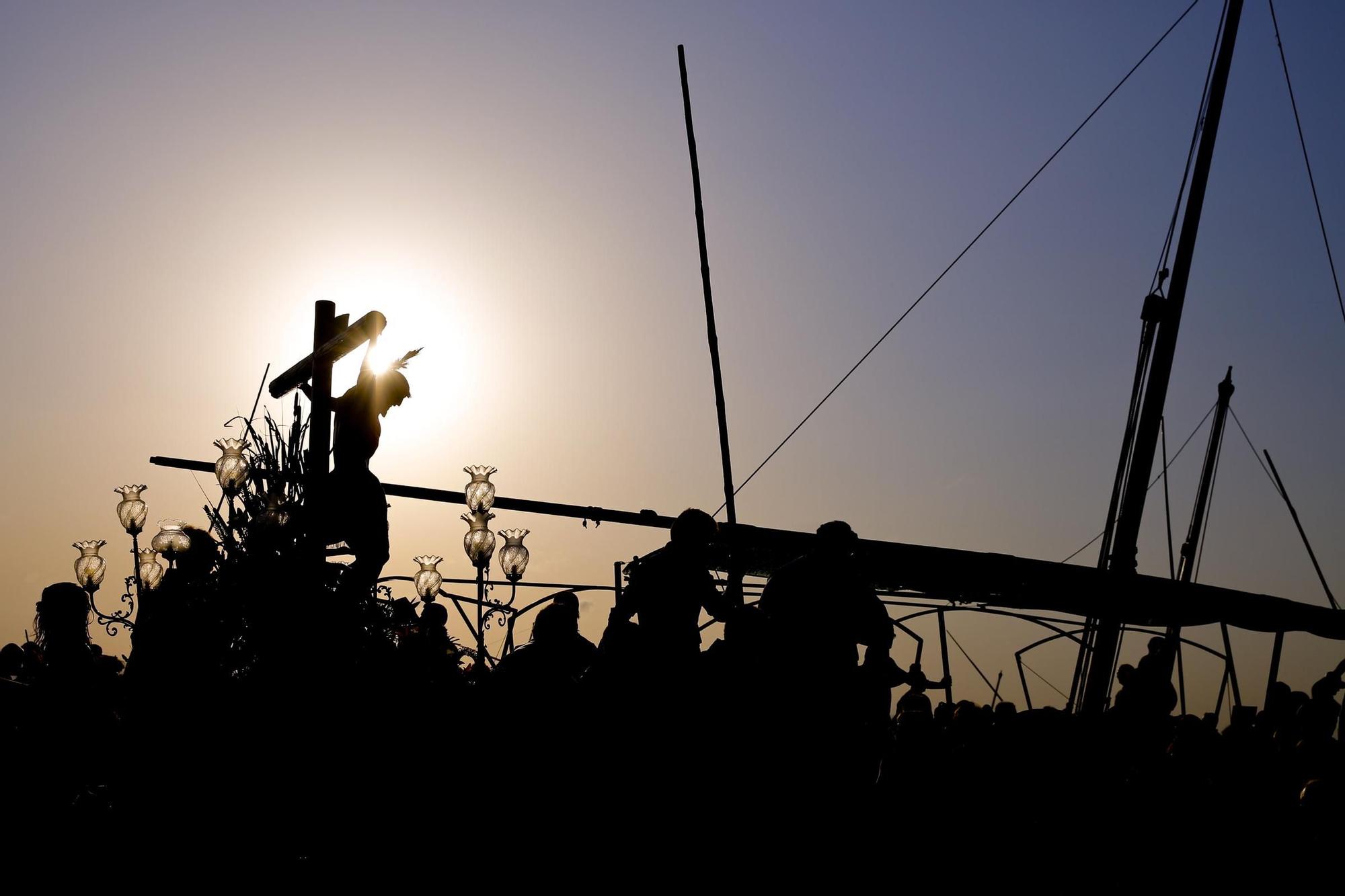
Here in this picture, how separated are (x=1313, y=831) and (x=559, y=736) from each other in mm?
4053

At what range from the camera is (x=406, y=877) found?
5.54m

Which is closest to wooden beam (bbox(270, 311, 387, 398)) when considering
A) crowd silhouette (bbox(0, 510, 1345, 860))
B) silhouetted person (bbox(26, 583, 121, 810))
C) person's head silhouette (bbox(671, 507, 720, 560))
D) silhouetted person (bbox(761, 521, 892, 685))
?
crowd silhouette (bbox(0, 510, 1345, 860))

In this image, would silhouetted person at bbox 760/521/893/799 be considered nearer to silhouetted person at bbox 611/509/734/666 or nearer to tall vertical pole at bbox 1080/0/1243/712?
silhouetted person at bbox 611/509/734/666

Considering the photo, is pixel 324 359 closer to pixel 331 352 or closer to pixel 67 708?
pixel 331 352

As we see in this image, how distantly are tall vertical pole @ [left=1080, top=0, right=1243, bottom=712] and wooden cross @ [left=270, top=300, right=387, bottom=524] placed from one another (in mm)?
7750

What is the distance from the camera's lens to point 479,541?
10641 millimetres

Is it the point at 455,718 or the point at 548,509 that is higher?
the point at 548,509

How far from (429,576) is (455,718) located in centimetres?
492

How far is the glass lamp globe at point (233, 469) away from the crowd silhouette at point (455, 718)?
43cm

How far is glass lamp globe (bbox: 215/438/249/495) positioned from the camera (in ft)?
22.0

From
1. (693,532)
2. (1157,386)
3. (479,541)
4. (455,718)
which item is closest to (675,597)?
(693,532)

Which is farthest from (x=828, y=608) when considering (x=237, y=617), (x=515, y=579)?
(x=515, y=579)

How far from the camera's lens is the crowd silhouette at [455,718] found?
17.3ft

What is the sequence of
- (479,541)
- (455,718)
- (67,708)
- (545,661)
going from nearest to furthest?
(67,708) < (545,661) < (455,718) < (479,541)
